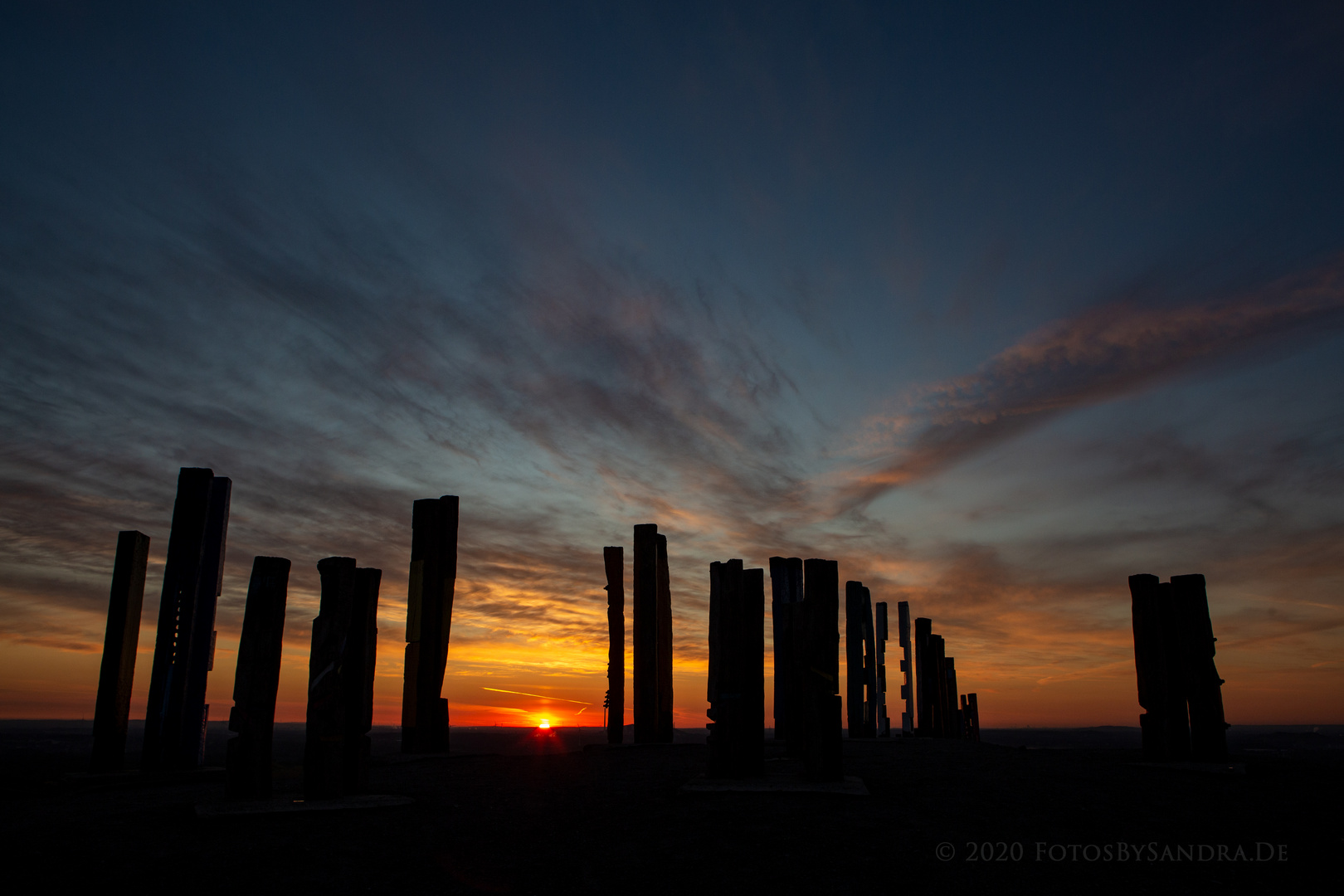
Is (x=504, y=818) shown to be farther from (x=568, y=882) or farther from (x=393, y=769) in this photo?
(x=393, y=769)

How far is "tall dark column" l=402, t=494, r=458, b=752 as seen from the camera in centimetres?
1415

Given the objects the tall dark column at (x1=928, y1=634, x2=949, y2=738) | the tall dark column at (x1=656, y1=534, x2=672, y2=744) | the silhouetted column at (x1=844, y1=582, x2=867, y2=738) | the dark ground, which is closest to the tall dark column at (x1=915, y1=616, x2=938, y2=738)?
the tall dark column at (x1=928, y1=634, x2=949, y2=738)

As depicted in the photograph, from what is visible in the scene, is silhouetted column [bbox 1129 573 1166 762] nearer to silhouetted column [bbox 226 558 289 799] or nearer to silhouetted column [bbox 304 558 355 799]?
silhouetted column [bbox 304 558 355 799]

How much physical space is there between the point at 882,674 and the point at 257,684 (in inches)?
747

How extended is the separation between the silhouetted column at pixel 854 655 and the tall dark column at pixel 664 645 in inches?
266

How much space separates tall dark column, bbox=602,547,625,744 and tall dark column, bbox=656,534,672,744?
1.19 meters

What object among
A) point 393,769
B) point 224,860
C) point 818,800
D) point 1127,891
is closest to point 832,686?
point 818,800

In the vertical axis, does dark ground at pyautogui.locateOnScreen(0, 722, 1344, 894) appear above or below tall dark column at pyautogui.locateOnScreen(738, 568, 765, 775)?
below

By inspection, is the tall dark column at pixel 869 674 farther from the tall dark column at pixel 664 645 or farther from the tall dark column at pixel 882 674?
the tall dark column at pixel 664 645

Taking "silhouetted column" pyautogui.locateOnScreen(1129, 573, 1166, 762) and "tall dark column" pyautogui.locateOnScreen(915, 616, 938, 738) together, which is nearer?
"silhouetted column" pyautogui.locateOnScreen(1129, 573, 1166, 762)

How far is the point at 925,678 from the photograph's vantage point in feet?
81.8

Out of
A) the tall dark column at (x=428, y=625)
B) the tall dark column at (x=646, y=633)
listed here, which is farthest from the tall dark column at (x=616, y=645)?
the tall dark column at (x=428, y=625)

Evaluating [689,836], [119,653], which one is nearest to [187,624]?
[119,653]

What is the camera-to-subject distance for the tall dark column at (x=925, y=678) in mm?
24844
